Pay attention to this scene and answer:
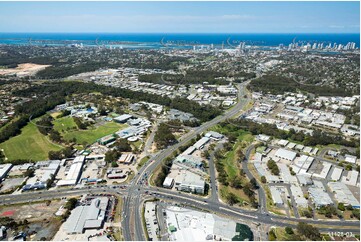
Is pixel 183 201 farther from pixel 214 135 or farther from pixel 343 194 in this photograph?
pixel 343 194

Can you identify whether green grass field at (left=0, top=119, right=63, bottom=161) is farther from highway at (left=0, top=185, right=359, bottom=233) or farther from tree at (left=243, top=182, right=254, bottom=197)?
tree at (left=243, top=182, right=254, bottom=197)

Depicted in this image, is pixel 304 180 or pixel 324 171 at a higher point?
pixel 304 180

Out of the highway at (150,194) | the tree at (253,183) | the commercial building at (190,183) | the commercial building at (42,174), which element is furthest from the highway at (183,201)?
the tree at (253,183)

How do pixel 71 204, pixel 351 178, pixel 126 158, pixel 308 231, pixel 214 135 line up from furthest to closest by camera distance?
pixel 214 135 → pixel 126 158 → pixel 351 178 → pixel 71 204 → pixel 308 231

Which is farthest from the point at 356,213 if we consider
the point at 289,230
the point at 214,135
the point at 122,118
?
the point at 122,118

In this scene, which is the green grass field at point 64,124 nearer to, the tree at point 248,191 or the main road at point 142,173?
the main road at point 142,173

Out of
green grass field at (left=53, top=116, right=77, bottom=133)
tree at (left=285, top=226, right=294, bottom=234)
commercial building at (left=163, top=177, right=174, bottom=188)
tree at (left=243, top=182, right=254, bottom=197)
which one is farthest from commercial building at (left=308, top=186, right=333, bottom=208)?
green grass field at (left=53, top=116, right=77, bottom=133)

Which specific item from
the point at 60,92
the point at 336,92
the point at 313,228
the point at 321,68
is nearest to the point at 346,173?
the point at 313,228
